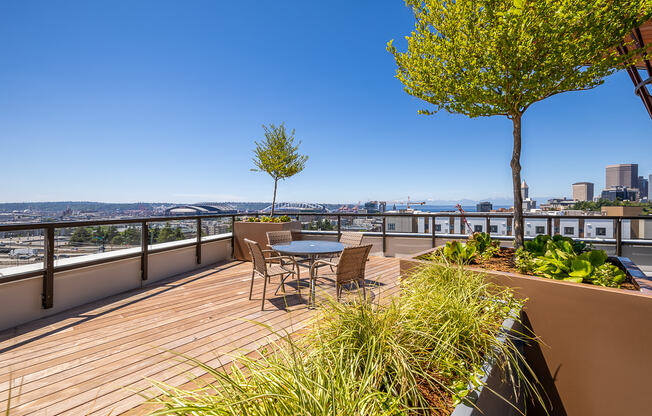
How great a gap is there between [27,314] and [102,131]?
86.8 feet

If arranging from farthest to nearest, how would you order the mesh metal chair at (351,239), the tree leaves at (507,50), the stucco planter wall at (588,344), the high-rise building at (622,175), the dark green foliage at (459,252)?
1. the high-rise building at (622,175)
2. the mesh metal chair at (351,239)
3. the dark green foliage at (459,252)
4. the tree leaves at (507,50)
5. the stucco planter wall at (588,344)

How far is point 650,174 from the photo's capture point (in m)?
15.4

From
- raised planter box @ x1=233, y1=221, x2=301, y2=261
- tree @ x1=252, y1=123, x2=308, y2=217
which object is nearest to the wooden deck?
raised planter box @ x1=233, y1=221, x2=301, y2=261

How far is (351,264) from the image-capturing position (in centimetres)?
345

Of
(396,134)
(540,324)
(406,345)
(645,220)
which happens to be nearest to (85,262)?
(406,345)

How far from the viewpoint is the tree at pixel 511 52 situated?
2.40m

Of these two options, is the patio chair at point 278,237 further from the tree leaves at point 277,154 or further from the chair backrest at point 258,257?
the tree leaves at point 277,154

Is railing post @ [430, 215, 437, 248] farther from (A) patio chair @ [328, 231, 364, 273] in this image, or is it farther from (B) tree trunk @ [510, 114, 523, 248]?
(B) tree trunk @ [510, 114, 523, 248]

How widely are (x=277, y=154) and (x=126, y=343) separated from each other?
5.24 meters

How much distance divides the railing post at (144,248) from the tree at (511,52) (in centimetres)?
496

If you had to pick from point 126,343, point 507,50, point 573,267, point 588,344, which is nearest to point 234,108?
point 126,343

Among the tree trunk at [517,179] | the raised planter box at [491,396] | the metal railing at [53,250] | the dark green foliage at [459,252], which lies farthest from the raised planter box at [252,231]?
the raised planter box at [491,396]

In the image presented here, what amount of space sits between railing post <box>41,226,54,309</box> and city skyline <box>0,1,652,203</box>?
3.85m

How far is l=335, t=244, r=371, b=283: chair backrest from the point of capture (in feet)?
10.8
